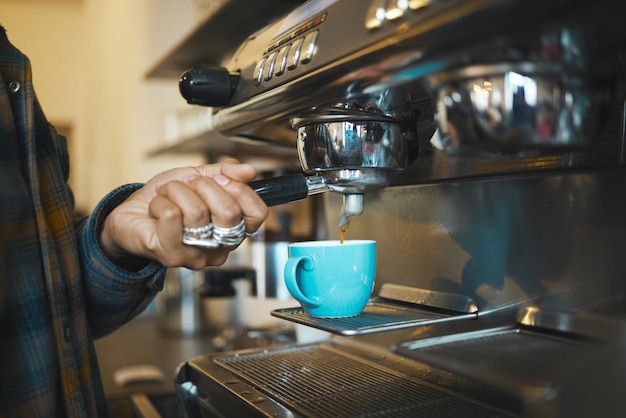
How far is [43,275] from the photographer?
1.97 feet

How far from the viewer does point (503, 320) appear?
1.83 feet

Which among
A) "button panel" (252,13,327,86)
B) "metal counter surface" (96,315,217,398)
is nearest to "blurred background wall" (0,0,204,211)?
"metal counter surface" (96,315,217,398)

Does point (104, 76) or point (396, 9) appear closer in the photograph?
point (396, 9)

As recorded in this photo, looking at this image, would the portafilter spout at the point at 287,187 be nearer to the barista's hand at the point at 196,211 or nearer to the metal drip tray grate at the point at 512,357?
the barista's hand at the point at 196,211

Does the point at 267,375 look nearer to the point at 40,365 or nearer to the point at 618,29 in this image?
the point at 40,365

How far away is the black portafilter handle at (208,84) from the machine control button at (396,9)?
0.80ft

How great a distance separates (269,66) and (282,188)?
108 mm

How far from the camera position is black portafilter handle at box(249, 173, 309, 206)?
51 centimetres

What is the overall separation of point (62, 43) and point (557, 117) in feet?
13.0

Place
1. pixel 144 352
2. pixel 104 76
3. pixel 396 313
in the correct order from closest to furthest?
pixel 396 313
pixel 144 352
pixel 104 76

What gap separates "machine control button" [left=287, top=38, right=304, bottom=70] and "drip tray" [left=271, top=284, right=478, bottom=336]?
8.0 inches

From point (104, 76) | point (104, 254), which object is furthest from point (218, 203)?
point (104, 76)

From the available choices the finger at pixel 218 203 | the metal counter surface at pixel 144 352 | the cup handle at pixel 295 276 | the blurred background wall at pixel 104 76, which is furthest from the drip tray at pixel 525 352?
the blurred background wall at pixel 104 76

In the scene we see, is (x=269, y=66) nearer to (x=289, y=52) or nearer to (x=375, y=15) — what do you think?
(x=289, y=52)
